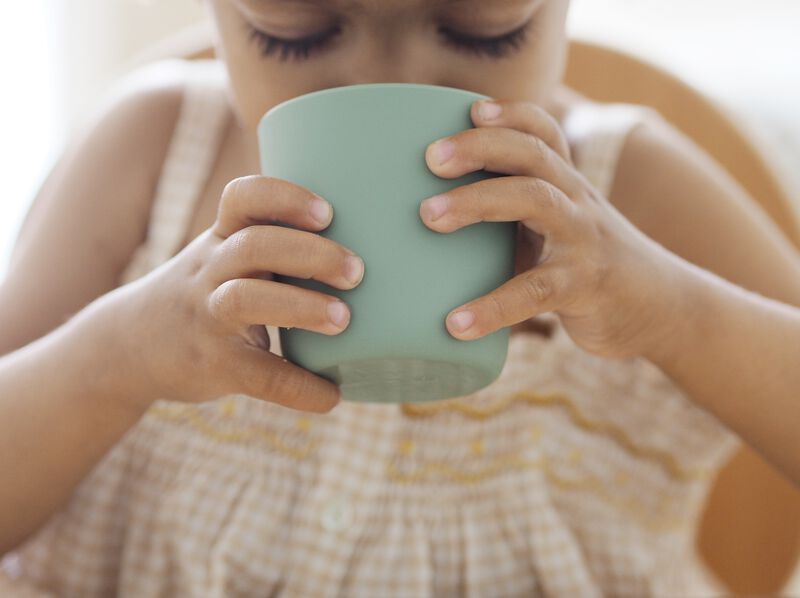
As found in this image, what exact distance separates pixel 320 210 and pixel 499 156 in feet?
0.30

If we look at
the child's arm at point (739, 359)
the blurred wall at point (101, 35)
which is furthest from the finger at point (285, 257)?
the blurred wall at point (101, 35)

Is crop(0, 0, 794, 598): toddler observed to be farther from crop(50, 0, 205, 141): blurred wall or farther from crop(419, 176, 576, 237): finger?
crop(50, 0, 205, 141): blurred wall

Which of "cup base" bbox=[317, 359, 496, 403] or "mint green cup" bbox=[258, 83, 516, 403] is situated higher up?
"mint green cup" bbox=[258, 83, 516, 403]

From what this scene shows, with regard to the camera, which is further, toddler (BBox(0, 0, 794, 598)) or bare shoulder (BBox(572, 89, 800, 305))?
bare shoulder (BBox(572, 89, 800, 305))

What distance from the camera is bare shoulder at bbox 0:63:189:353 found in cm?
68

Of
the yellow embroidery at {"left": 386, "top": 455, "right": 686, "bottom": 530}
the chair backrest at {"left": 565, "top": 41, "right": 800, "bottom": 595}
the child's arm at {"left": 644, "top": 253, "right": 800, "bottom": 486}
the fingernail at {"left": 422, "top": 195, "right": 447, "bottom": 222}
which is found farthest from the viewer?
the chair backrest at {"left": 565, "top": 41, "right": 800, "bottom": 595}

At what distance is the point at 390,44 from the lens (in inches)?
18.3

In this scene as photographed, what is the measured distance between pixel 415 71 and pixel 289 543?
13.7 inches

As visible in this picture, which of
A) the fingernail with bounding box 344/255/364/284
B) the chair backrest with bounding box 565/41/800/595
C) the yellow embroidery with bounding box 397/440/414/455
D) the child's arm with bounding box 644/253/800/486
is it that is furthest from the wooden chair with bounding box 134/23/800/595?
the fingernail with bounding box 344/255/364/284

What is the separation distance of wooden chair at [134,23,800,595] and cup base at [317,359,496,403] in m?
0.50

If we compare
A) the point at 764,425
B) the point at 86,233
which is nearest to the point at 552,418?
the point at 764,425

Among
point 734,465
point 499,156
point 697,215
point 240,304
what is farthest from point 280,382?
point 734,465

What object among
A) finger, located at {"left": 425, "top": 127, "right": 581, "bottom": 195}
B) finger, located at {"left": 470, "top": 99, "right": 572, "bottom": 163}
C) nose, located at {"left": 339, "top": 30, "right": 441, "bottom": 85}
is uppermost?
nose, located at {"left": 339, "top": 30, "right": 441, "bottom": 85}

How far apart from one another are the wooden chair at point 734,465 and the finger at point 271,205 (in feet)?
1.94
